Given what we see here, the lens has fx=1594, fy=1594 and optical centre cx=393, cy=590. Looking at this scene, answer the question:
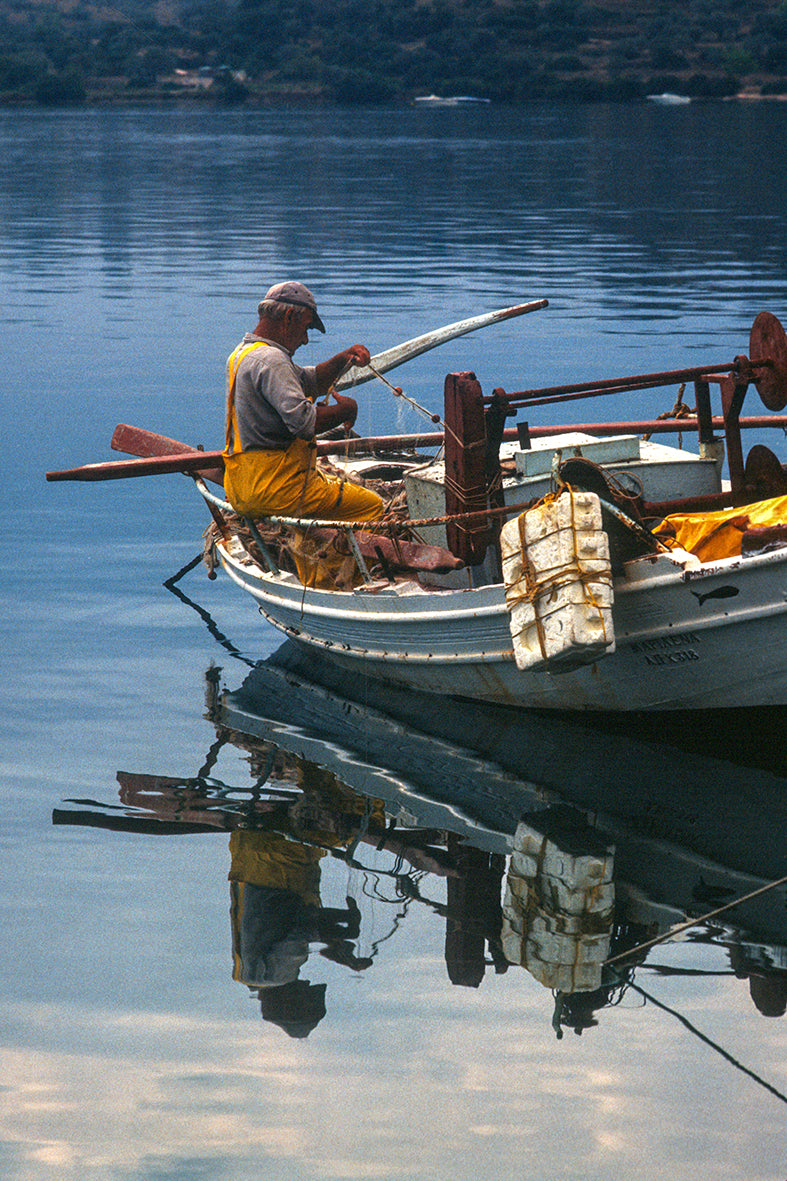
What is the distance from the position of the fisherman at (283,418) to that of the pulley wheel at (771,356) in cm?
248

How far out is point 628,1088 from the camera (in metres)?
5.73

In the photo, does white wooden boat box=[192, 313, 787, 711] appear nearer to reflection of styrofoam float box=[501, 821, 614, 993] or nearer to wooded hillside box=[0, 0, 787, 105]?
reflection of styrofoam float box=[501, 821, 614, 993]

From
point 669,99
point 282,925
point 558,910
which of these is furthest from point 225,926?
point 669,99

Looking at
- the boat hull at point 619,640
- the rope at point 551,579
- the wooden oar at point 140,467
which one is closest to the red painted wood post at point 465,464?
the boat hull at point 619,640

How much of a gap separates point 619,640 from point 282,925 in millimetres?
2733

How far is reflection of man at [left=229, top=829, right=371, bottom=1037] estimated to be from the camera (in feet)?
21.1

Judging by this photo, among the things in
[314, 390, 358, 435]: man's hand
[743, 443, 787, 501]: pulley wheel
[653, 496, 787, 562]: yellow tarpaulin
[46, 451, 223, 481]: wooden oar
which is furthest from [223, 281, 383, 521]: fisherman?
[743, 443, 787, 501]: pulley wheel

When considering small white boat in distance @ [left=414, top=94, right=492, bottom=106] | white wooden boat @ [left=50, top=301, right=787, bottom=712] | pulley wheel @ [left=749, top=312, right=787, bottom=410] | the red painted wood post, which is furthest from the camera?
small white boat in distance @ [left=414, top=94, right=492, bottom=106]

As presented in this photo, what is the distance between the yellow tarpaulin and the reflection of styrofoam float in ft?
5.95

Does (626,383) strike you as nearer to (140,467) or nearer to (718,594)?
(718,594)

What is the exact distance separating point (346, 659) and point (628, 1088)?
522 centimetres

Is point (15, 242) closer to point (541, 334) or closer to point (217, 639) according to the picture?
point (541, 334)

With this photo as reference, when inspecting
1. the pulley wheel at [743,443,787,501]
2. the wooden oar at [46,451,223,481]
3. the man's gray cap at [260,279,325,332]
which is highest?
the man's gray cap at [260,279,325,332]

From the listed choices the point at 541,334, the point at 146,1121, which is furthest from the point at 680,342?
the point at 146,1121
